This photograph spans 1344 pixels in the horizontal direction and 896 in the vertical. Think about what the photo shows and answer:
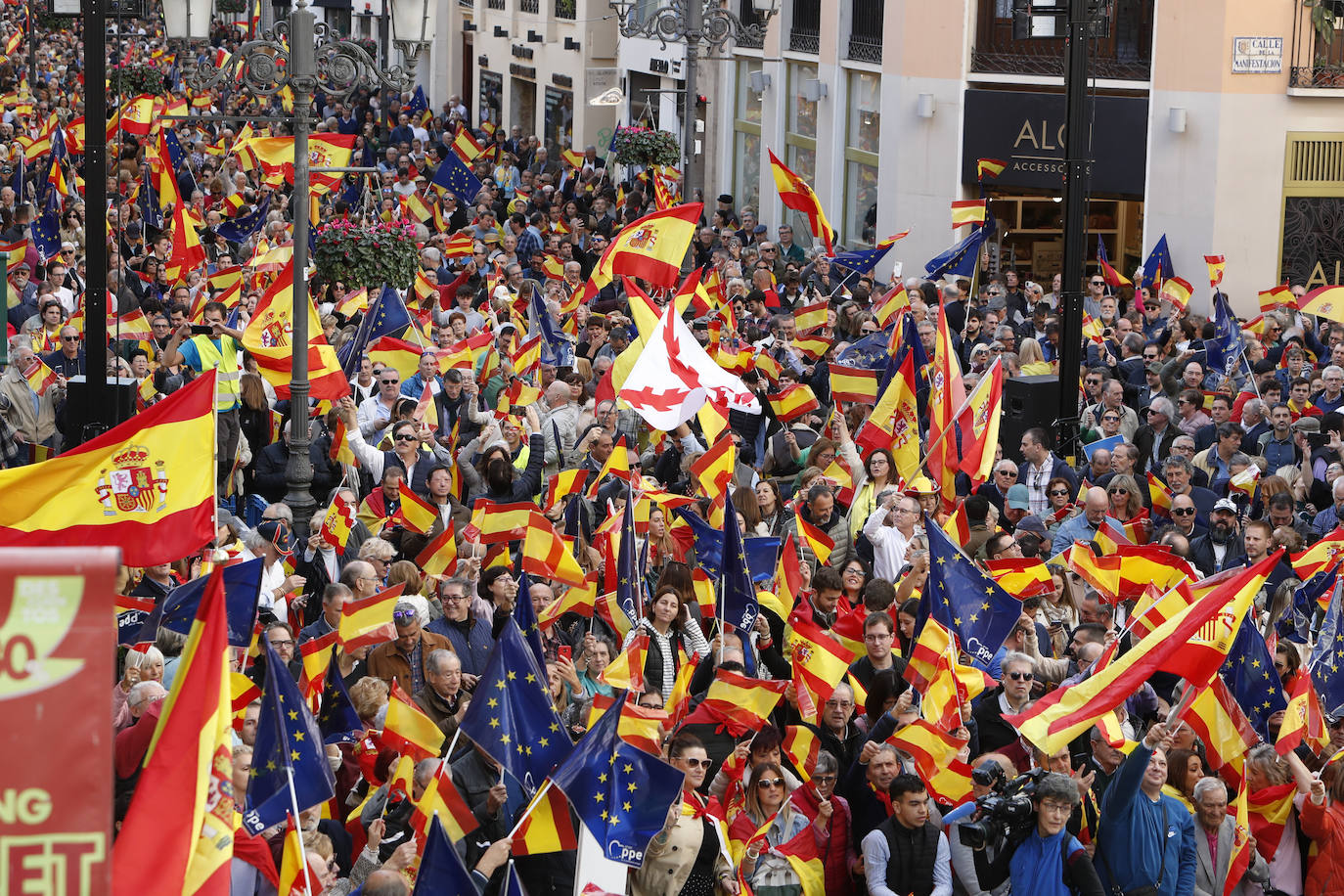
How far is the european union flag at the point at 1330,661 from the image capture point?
10.1 m

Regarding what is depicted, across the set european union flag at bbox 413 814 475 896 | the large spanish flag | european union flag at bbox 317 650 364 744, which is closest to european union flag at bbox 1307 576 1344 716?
european union flag at bbox 317 650 364 744

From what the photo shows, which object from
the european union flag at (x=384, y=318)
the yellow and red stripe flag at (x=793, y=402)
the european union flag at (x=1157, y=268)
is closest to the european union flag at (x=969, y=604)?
the yellow and red stripe flag at (x=793, y=402)

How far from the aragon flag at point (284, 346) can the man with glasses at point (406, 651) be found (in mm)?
4847

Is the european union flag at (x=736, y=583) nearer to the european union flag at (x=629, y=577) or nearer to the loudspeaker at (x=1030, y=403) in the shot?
the european union flag at (x=629, y=577)

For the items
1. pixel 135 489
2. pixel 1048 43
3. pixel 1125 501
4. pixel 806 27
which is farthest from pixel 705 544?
pixel 806 27

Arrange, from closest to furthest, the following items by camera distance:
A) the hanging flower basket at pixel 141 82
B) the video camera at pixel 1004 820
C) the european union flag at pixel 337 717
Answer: the video camera at pixel 1004 820
the european union flag at pixel 337 717
the hanging flower basket at pixel 141 82

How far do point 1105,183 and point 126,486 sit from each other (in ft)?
60.5

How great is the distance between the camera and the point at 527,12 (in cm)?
4772

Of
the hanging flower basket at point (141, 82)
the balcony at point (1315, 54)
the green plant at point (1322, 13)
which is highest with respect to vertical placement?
the green plant at point (1322, 13)

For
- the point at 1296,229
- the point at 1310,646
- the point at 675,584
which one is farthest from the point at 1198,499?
the point at 1296,229

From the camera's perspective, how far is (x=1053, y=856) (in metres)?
7.98

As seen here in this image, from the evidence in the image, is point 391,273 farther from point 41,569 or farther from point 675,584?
point 41,569

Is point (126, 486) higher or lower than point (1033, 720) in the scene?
higher

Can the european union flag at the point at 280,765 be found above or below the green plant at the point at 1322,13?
below
